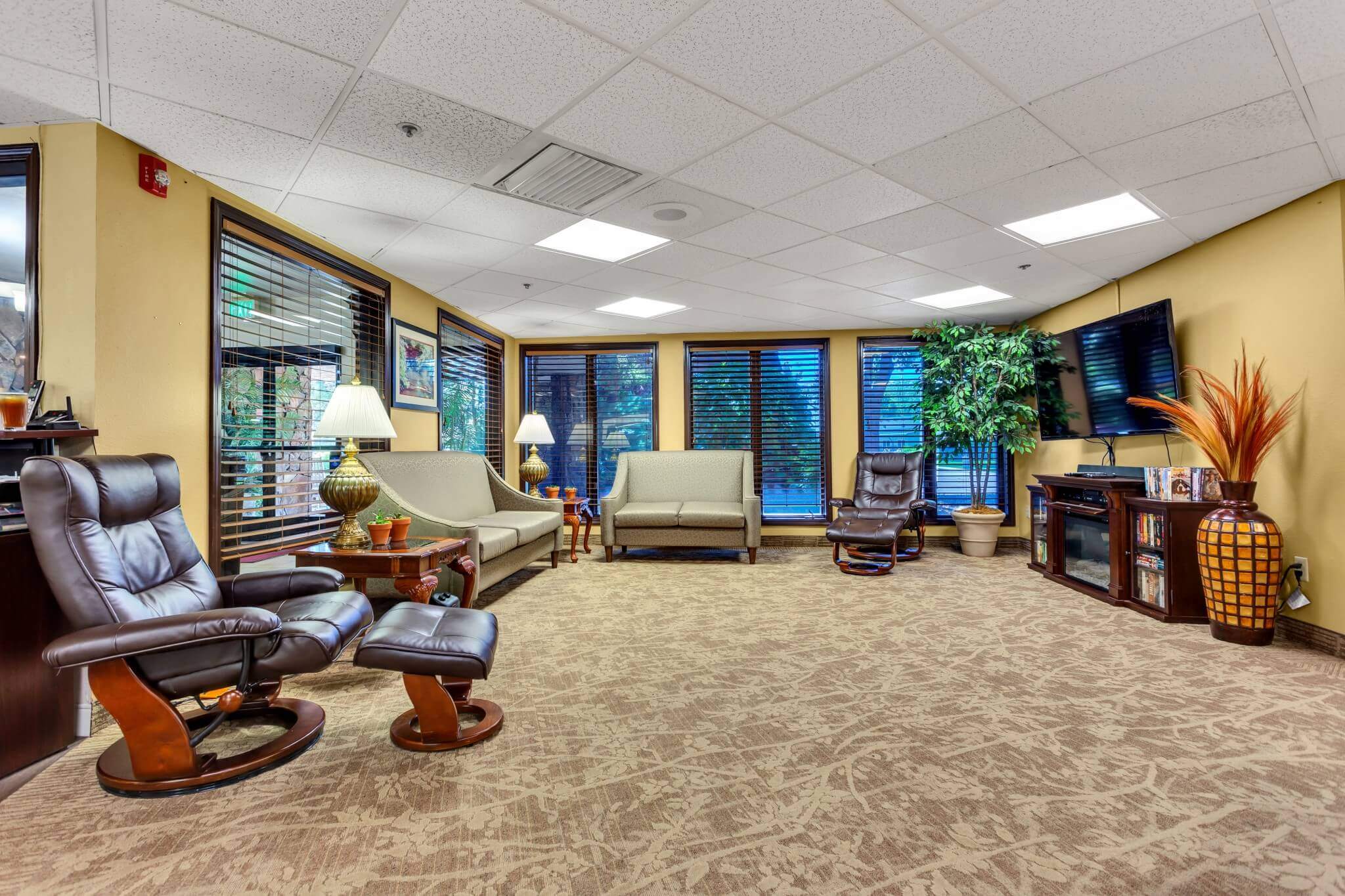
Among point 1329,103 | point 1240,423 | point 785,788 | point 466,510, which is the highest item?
point 1329,103

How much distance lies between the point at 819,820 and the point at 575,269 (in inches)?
156

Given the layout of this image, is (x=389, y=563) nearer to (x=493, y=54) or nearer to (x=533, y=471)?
(x=493, y=54)

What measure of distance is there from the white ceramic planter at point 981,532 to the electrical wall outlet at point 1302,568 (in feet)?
8.86

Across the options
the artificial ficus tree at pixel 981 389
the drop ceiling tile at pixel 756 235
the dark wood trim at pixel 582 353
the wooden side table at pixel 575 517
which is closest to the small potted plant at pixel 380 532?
the drop ceiling tile at pixel 756 235

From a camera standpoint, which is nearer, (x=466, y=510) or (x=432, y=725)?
(x=432, y=725)

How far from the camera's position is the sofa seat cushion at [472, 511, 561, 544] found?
14.9 ft

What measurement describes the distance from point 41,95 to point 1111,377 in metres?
6.30

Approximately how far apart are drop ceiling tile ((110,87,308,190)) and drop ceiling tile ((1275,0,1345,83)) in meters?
3.71

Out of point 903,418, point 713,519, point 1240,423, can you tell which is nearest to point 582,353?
point 713,519

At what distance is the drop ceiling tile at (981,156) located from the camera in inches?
103

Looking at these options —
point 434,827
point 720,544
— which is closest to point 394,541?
point 434,827

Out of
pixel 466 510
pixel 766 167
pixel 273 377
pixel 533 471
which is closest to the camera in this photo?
pixel 766 167

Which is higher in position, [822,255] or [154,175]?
[822,255]

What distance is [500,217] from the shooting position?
355 centimetres
